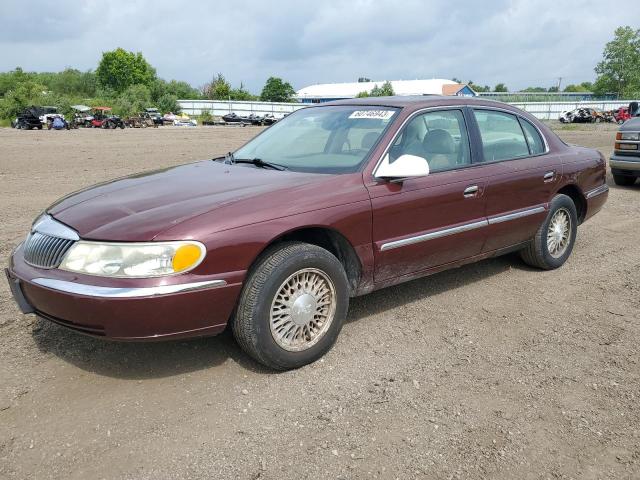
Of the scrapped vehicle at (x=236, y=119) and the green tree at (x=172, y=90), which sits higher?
the green tree at (x=172, y=90)

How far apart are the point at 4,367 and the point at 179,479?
5.34ft

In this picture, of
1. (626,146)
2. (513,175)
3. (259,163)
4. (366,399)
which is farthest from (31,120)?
(366,399)

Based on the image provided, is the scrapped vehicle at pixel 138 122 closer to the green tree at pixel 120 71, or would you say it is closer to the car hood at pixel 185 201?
the car hood at pixel 185 201

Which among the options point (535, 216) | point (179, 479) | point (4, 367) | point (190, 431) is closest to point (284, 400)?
point (190, 431)

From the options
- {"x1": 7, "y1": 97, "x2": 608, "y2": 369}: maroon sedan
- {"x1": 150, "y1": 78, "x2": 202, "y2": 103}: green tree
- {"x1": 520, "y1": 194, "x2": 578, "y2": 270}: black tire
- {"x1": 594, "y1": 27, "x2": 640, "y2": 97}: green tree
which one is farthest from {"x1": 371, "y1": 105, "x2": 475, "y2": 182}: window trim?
{"x1": 594, "y1": 27, "x2": 640, "y2": 97}: green tree

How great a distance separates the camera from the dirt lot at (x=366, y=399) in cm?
260

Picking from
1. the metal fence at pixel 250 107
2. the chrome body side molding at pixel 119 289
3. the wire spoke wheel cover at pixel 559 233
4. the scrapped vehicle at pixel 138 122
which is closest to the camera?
the chrome body side molding at pixel 119 289

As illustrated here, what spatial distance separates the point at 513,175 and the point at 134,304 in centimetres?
329

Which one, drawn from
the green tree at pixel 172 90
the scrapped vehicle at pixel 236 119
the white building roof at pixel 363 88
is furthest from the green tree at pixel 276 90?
the scrapped vehicle at pixel 236 119

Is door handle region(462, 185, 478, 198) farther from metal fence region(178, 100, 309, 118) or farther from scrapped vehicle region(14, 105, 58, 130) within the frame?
metal fence region(178, 100, 309, 118)

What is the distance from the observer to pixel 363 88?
331 ft

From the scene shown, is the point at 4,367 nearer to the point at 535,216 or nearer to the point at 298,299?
the point at 298,299

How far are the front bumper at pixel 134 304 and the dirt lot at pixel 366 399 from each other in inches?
17.1

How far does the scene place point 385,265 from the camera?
12.6ft
